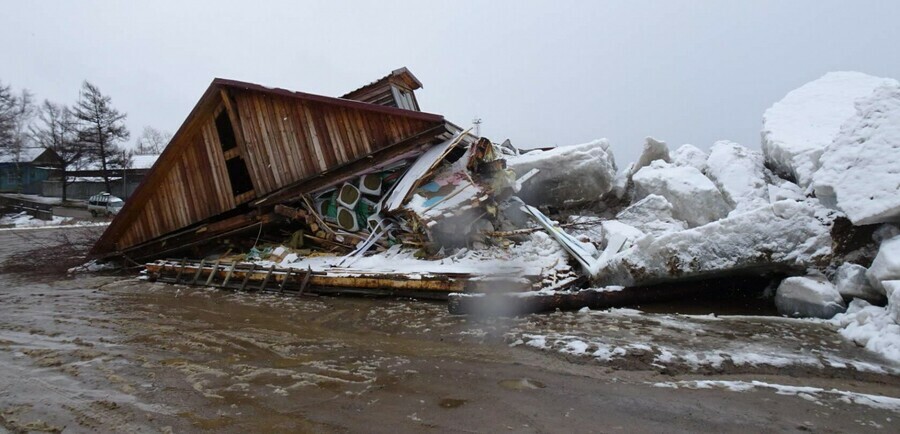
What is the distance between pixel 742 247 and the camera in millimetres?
5816

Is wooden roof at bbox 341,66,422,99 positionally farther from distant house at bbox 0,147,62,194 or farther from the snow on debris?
distant house at bbox 0,147,62,194

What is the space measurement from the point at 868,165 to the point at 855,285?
A: 154cm

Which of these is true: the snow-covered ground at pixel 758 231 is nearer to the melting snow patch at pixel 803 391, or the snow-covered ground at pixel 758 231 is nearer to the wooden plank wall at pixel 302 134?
the melting snow patch at pixel 803 391

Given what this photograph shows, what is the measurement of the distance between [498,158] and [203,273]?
7.16 meters

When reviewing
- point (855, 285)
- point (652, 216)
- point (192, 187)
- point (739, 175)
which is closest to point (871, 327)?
point (855, 285)

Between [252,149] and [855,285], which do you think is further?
[252,149]

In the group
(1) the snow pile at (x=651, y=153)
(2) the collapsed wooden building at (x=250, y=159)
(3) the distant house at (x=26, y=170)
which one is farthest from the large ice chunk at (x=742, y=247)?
(3) the distant house at (x=26, y=170)

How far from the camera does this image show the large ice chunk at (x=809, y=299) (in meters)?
5.13

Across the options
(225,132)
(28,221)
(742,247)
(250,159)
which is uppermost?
(28,221)

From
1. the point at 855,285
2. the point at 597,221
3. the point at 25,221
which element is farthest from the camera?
the point at 25,221

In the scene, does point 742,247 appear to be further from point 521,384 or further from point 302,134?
point 302,134

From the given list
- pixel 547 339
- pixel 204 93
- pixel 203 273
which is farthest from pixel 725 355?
pixel 204 93

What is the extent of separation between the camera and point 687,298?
6.48m

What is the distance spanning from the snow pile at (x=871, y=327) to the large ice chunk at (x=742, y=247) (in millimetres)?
937
